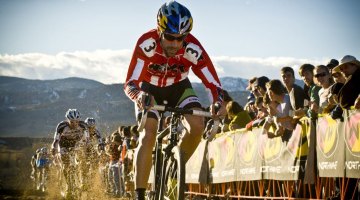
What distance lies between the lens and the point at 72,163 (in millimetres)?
14125

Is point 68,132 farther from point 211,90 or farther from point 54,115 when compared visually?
point 54,115

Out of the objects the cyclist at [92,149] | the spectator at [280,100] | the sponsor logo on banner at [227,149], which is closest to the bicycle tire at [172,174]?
the spectator at [280,100]

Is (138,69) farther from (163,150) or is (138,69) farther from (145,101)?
(163,150)

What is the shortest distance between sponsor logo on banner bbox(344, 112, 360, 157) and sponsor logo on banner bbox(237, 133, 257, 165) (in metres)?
2.75

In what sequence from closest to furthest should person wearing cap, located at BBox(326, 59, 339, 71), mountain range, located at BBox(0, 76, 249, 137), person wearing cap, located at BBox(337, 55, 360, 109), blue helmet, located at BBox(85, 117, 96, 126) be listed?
1. person wearing cap, located at BBox(337, 55, 360, 109)
2. person wearing cap, located at BBox(326, 59, 339, 71)
3. blue helmet, located at BBox(85, 117, 96, 126)
4. mountain range, located at BBox(0, 76, 249, 137)

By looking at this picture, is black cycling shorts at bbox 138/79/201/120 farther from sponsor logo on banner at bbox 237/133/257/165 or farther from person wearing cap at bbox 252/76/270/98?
person wearing cap at bbox 252/76/270/98

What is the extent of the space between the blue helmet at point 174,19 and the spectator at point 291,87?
12.6 ft

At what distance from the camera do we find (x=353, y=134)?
22.0 ft

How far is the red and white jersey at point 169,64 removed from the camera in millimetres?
6340

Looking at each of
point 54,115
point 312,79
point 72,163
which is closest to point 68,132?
point 72,163

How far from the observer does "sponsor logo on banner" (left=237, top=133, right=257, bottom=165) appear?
948 centimetres

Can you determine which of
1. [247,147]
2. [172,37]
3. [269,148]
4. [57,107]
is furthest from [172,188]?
[57,107]

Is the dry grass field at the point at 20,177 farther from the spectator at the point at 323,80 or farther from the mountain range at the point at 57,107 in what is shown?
the mountain range at the point at 57,107

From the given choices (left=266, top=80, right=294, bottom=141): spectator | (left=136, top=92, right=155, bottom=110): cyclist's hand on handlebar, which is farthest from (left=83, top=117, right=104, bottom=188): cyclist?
(left=136, top=92, right=155, bottom=110): cyclist's hand on handlebar
